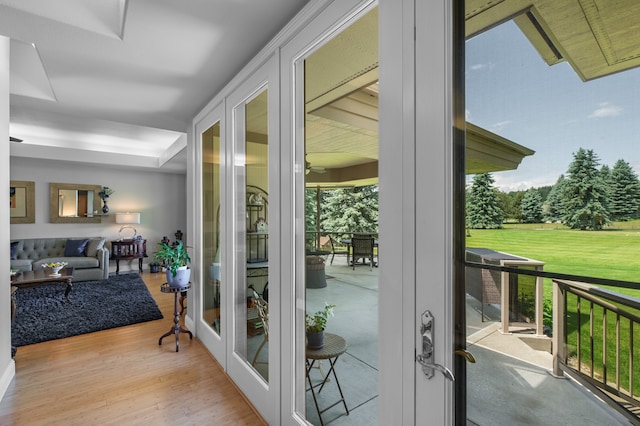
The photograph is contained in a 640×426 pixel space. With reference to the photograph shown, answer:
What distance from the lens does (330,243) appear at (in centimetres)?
156

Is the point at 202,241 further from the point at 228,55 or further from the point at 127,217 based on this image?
the point at 127,217

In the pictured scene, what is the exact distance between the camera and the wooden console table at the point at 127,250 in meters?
6.78

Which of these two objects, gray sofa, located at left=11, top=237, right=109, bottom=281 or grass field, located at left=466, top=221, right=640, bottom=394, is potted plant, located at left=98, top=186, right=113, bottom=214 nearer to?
gray sofa, located at left=11, top=237, right=109, bottom=281

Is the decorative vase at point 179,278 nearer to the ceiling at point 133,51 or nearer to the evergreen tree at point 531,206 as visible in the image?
the ceiling at point 133,51

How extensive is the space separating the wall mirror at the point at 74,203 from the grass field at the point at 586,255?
831cm

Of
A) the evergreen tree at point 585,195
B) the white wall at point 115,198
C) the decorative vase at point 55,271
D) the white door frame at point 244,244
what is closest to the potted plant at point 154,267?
the white wall at point 115,198

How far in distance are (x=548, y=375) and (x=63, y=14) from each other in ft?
9.19

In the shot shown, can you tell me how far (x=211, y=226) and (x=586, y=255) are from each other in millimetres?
3023

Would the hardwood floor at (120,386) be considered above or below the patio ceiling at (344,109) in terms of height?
below

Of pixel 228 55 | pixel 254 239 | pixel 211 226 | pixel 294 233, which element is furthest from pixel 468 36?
pixel 211 226

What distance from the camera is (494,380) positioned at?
91cm

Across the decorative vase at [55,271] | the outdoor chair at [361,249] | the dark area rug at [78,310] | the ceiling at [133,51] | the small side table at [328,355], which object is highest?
the ceiling at [133,51]

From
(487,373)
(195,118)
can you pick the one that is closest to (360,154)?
(487,373)

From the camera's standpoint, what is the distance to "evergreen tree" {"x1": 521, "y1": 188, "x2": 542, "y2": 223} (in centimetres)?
83
